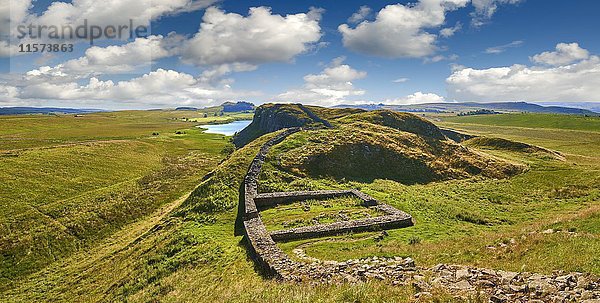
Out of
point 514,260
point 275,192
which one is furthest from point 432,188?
point 514,260

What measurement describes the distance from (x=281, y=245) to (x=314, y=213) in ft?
28.5

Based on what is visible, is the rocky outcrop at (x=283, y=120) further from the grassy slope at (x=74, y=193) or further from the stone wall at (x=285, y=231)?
the stone wall at (x=285, y=231)

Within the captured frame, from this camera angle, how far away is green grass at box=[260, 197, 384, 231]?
3144cm

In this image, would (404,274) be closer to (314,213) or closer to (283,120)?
(314,213)

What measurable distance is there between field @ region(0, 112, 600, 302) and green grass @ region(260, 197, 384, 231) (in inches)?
19.3

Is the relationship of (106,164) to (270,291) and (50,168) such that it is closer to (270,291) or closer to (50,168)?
(50,168)

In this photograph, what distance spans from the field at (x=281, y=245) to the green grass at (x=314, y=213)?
49 cm

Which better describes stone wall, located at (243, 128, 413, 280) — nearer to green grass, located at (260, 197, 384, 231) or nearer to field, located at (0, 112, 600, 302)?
field, located at (0, 112, 600, 302)

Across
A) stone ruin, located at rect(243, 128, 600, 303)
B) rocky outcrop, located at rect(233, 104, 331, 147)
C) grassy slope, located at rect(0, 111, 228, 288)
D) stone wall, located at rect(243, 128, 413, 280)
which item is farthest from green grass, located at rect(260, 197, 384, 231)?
rocky outcrop, located at rect(233, 104, 331, 147)

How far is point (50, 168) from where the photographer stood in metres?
67.6

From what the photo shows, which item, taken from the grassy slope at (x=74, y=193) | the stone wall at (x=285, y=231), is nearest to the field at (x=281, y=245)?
the grassy slope at (x=74, y=193)

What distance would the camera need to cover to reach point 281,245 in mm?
26156

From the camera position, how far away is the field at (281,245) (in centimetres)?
1738

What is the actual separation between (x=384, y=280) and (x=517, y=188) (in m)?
42.9
